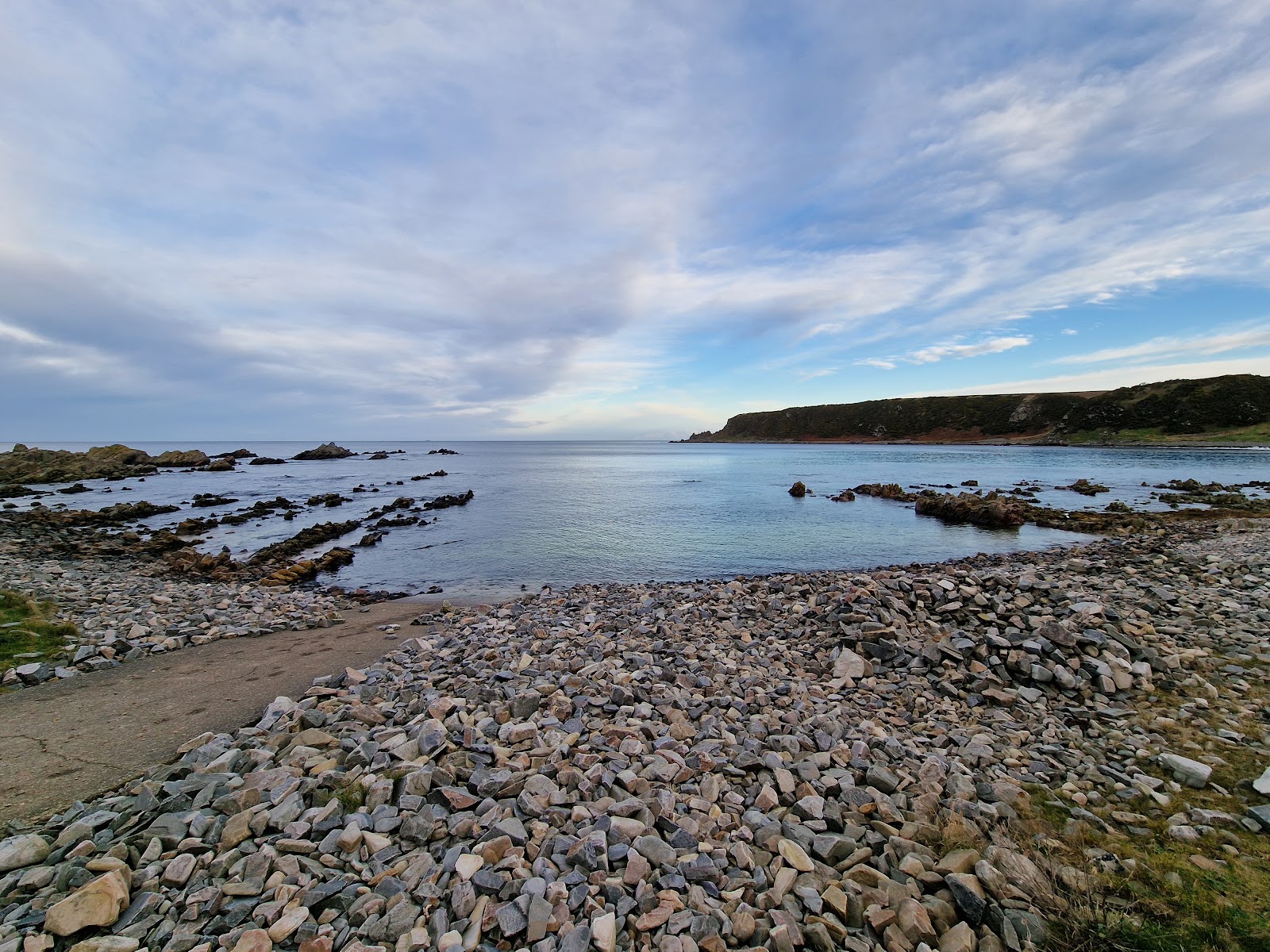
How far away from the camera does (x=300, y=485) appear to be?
5759 cm

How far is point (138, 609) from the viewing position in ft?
43.8

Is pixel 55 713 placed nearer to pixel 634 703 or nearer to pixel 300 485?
pixel 634 703

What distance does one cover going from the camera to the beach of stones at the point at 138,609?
9.88m

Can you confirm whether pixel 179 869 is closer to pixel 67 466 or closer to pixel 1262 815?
pixel 1262 815

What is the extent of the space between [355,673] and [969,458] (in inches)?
3822

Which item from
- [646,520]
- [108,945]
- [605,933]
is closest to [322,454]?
[646,520]

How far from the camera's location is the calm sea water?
21797mm

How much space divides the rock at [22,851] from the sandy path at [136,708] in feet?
3.47

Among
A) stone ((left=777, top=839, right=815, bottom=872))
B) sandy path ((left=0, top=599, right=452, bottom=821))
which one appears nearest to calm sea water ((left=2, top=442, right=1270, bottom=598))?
sandy path ((left=0, top=599, right=452, bottom=821))

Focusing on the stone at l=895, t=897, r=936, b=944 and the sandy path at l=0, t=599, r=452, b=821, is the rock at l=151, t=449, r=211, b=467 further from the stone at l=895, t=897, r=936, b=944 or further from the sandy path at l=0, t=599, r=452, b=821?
the stone at l=895, t=897, r=936, b=944

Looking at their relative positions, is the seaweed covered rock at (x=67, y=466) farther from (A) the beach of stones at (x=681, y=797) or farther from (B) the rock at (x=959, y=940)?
(B) the rock at (x=959, y=940)

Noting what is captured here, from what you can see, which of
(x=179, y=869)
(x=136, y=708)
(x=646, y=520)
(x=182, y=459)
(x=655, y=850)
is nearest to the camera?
(x=179, y=869)

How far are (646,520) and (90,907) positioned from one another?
101ft

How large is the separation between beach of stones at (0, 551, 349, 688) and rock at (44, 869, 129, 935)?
7.63m
